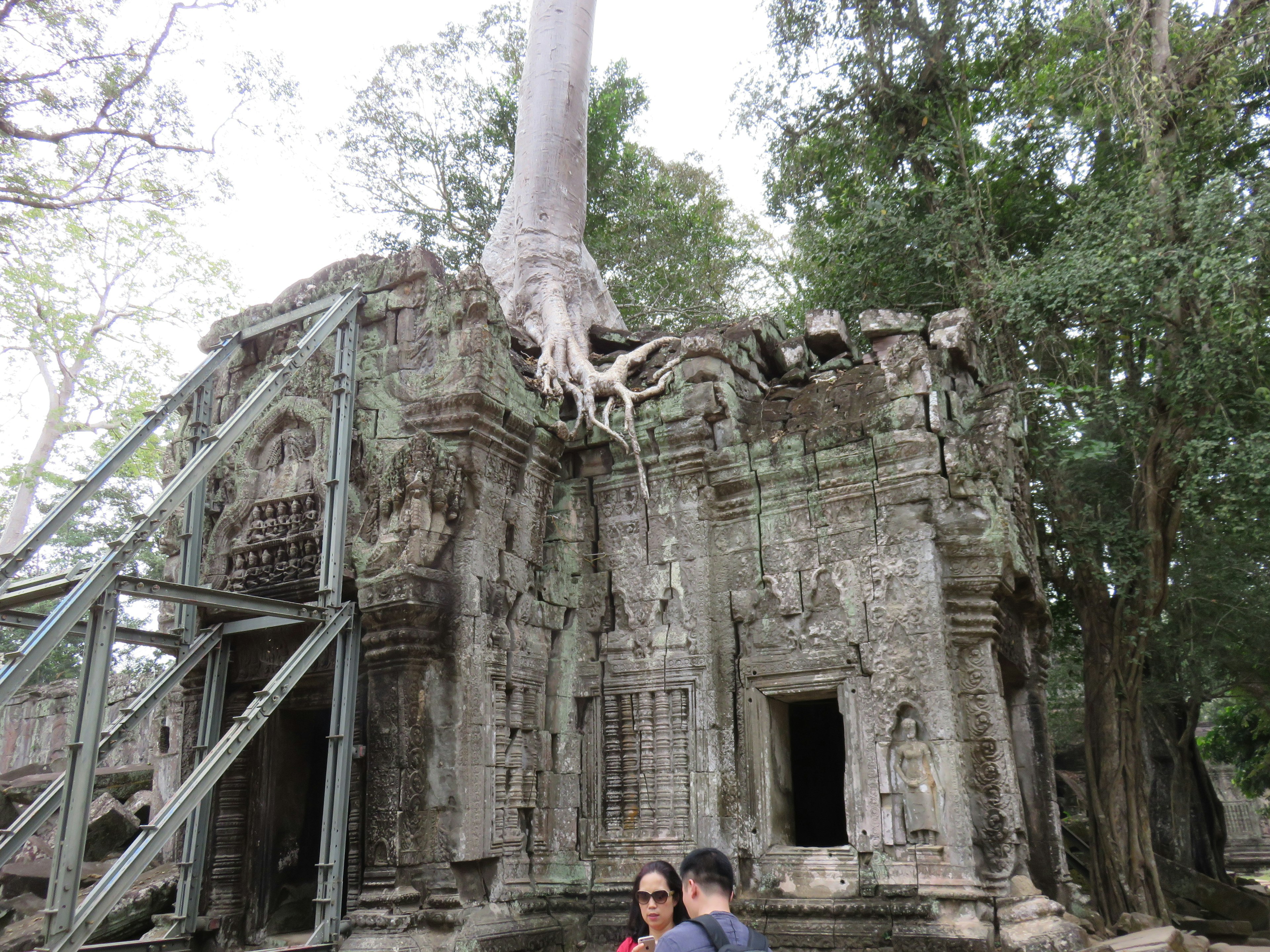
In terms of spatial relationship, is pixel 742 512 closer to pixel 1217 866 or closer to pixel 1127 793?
pixel 1127 793

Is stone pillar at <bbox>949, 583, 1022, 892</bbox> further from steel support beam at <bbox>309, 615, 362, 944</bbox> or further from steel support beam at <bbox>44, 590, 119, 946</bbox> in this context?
steel support beam at <bbox>44, 590, 119, 946</bbox>

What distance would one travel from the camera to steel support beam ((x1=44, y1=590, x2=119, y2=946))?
4.41 meters

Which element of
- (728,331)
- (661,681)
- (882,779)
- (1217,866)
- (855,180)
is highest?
(855,180)

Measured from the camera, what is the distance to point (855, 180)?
40.7 feet

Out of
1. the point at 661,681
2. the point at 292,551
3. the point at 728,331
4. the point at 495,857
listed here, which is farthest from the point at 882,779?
the point at 292,551

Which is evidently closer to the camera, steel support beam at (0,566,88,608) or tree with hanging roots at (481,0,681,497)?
steel support beam at (0,566,88,608)

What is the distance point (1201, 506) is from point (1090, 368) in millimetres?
1873

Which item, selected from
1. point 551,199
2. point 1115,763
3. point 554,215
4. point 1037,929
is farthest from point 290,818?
point 1115,763

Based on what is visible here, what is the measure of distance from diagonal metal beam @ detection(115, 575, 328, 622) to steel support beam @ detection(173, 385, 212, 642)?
134mm

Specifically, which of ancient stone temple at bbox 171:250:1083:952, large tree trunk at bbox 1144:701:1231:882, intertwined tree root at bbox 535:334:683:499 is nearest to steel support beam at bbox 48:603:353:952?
ancient stone temple at bbox 171:250:1083:952

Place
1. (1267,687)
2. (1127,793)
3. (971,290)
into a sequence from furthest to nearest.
Result: (1267,687)
(971,290)
(1127,793)

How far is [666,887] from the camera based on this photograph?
295cm

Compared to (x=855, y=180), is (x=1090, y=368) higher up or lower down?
lower down

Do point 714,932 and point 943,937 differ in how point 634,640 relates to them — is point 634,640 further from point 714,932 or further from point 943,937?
point 714,932
